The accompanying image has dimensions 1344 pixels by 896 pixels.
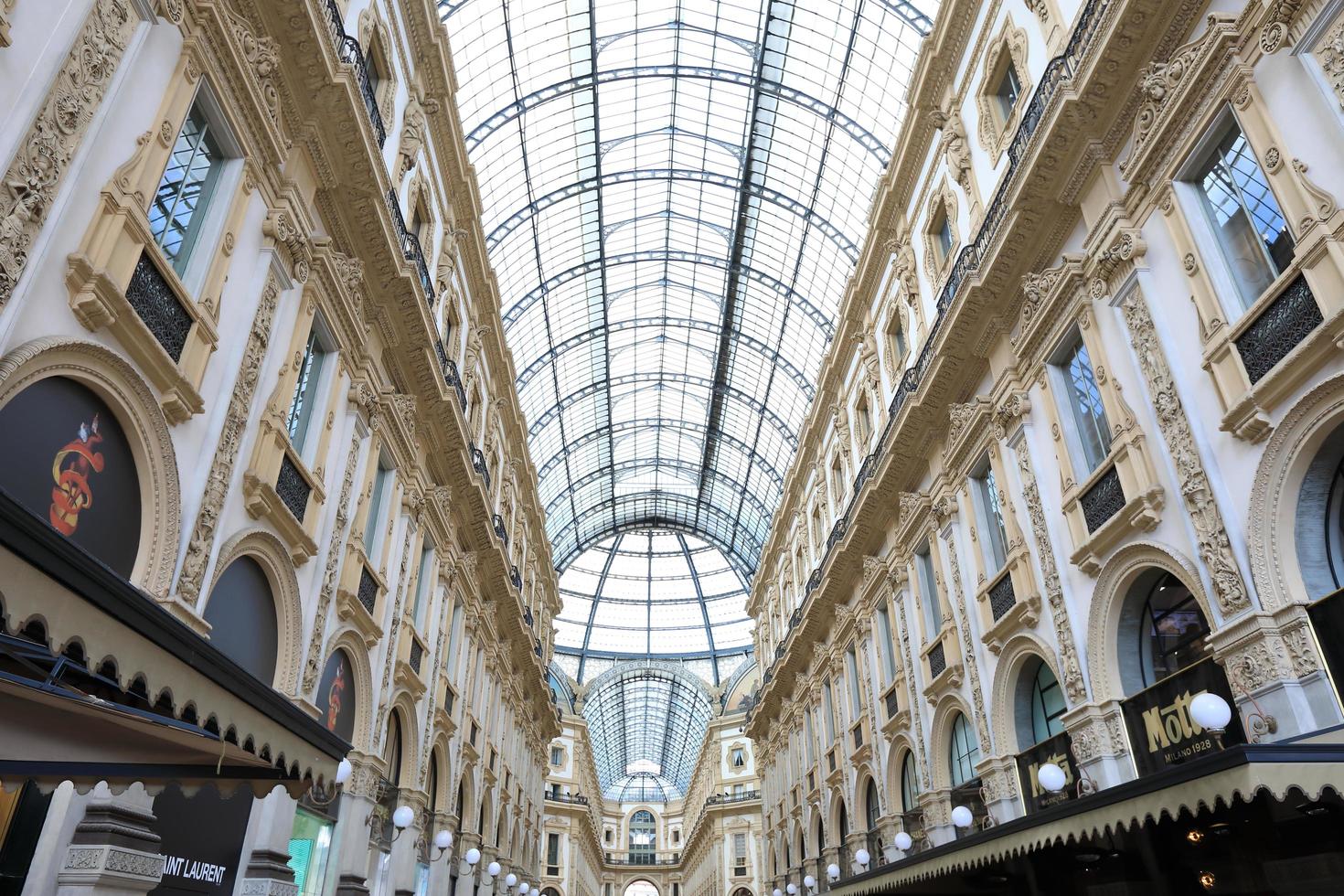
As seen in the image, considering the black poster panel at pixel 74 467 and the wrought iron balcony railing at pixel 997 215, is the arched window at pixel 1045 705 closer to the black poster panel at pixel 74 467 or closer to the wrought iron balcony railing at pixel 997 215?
the wrought iron balcony railing at pixel 997 215

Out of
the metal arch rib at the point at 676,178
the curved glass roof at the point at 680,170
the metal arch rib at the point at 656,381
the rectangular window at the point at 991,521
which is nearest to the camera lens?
the rectangular window at the point at 991,521

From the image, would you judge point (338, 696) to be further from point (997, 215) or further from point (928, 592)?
point (997, 215)

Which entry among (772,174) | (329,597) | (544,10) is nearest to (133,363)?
(329,597)

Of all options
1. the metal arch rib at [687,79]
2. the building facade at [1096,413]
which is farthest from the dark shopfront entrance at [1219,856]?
the metal arch rib at [687,79]

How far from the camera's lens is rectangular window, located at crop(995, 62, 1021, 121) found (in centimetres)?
1581

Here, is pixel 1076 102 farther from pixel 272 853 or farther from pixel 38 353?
pixel 272 853

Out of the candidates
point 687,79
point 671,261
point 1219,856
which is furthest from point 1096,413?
point 671,261

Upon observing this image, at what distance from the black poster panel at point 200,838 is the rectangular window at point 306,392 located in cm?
498

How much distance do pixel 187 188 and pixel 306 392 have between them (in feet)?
14.0

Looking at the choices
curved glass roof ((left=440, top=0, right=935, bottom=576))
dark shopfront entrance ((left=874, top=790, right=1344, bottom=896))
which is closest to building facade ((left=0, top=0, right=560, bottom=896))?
curved glass roof ((left=440, top=0, right=935, bottom=576))

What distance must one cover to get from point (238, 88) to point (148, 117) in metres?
2.12

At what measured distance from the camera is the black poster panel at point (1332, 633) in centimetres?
790

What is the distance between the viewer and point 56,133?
7359 mm

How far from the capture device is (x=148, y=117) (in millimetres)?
8898
